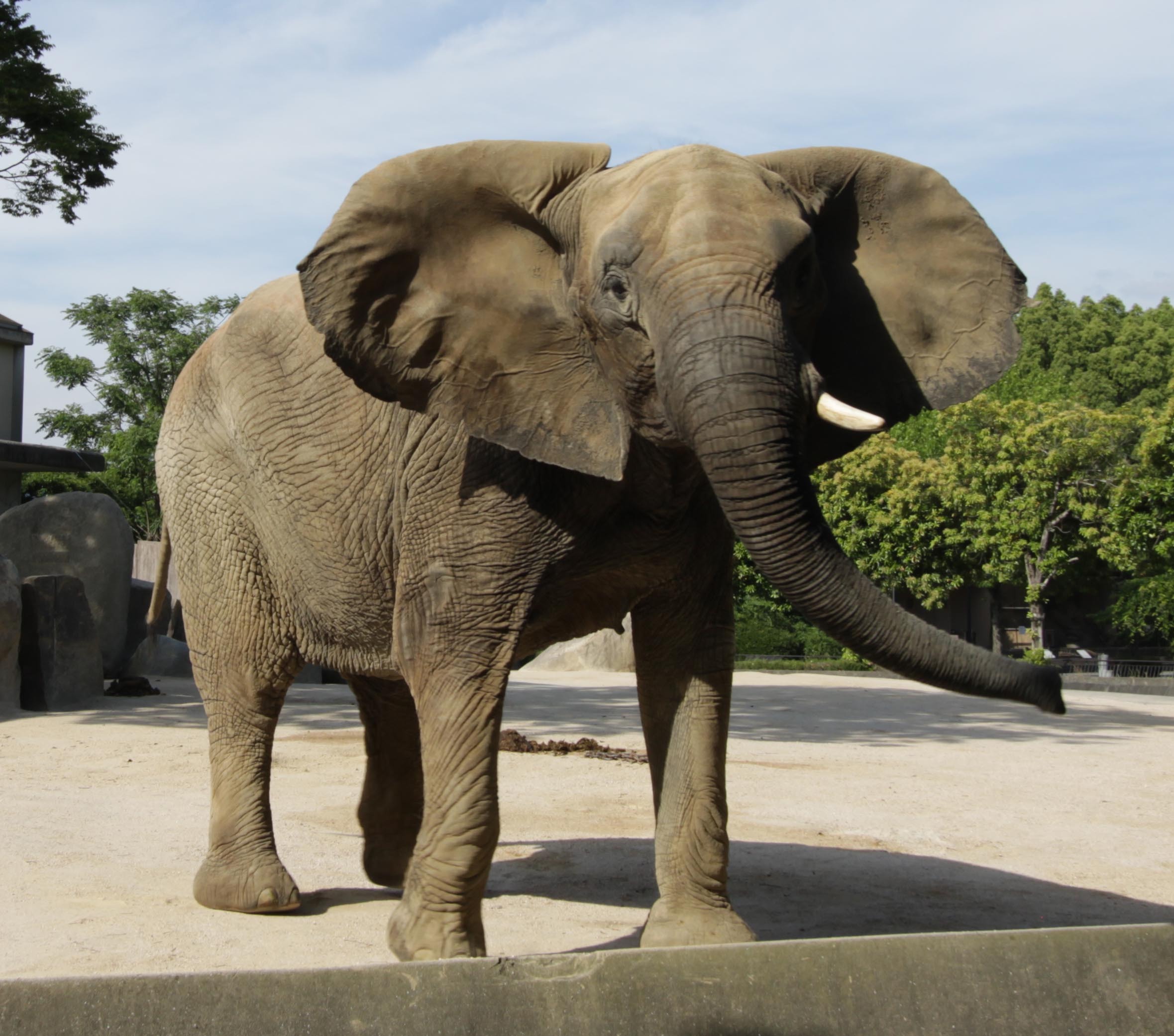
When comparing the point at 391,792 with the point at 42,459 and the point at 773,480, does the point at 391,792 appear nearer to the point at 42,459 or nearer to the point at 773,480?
the point at 773,480

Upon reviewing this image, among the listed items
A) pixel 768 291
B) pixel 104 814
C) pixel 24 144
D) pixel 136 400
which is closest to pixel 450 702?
pixel 768 291

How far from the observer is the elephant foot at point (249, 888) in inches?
228

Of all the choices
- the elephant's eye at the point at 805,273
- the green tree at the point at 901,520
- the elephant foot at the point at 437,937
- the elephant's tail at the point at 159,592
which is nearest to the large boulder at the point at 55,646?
the elephant's tail at the point at 159,592

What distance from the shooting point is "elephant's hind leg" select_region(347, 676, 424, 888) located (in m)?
6.39

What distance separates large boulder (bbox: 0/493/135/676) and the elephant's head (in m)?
15.3

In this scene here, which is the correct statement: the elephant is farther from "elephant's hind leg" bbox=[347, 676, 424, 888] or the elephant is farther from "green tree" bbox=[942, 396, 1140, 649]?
"green tree" bbox=[942, 396, 1140, 649]

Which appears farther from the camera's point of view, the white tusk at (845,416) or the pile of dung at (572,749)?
the pile of dung at (572,749)

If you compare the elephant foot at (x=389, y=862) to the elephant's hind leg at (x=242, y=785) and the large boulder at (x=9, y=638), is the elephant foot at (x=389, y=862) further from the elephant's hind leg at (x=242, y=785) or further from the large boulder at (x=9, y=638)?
the large boulder at (x=9, y=638)

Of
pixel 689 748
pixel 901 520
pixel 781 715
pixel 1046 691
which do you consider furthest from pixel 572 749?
pixel 901 520

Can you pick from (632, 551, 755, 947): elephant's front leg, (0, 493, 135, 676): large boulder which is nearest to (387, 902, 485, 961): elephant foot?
(632, 551, 755, 947): elephant's front leg

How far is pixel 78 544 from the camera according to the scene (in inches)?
741

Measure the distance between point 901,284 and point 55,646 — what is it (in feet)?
38.0

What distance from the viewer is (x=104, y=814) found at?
7992 millimetres

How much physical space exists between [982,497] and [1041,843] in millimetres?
27581
